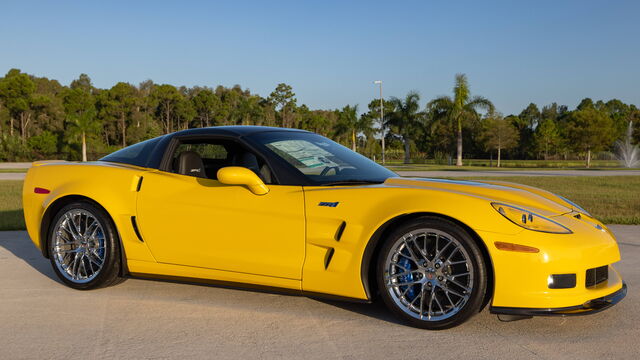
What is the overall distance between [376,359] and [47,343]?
194cm

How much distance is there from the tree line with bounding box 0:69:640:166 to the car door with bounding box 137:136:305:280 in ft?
134

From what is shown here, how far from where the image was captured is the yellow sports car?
3.33m

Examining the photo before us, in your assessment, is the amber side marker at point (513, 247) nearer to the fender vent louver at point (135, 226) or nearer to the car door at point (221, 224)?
the car door at point (221, 224)

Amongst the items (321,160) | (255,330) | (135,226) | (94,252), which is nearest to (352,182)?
(321,160)

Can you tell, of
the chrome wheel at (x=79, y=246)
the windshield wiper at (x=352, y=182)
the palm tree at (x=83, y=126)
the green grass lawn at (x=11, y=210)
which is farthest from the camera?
the palm tree at (x=83, y=126)

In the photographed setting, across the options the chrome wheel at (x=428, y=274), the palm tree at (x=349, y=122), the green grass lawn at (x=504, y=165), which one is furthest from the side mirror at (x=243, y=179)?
the palm tree at (x=349, y=122)

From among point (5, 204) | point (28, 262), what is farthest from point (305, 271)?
point (5, 204)

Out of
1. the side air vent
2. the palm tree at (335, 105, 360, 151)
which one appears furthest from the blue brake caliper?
the palm tree at (335, 105, 360, 151)

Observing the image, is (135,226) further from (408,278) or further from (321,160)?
(408,278)

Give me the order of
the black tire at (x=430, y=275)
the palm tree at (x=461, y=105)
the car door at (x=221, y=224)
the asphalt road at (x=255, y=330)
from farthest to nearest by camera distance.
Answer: the palm tree at (x=461, y=105), the car door at (x=221, y=224), the black tire at (x=430, y=275), the asphalt road at (x=255, y=330)

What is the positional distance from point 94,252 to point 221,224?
1301 millimetres

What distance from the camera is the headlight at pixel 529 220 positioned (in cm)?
335

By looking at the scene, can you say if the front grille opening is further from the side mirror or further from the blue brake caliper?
the side mirror

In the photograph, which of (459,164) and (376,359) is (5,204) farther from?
(459,164)
